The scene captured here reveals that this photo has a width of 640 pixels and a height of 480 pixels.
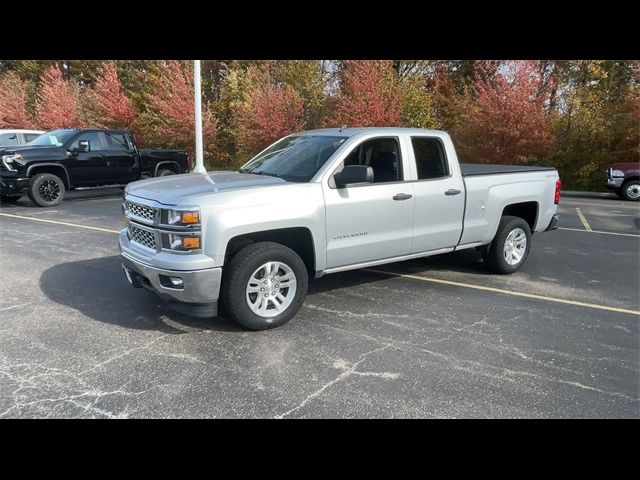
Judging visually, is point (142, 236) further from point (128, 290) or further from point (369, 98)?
point (369, 98)

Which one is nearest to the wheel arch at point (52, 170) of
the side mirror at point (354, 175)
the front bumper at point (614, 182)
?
the side mirror at point (354, 175)

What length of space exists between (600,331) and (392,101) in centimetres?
1607

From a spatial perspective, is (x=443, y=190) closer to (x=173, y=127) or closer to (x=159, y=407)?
(x=159, y=407)

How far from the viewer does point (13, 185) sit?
11.5 metres

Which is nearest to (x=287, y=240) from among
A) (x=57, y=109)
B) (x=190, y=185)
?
(x=190, y=185)

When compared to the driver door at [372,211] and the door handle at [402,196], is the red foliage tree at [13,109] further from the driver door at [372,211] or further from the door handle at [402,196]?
the door handle at [402,196]

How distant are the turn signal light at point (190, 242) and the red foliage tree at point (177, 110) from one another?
20.8 metres

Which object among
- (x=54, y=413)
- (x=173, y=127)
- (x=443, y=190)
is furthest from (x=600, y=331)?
(x=173, y=127)

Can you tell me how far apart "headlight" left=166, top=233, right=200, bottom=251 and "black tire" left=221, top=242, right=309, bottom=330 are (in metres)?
0.38

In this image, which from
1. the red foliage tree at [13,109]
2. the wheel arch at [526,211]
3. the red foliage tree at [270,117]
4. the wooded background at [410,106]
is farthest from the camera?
the red foliage tree at [13,109]

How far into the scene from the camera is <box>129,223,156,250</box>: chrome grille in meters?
4.28

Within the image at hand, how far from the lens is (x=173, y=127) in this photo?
78.2 feet

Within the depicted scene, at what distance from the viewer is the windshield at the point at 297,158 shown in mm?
4941

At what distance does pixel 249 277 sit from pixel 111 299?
1934 mm
